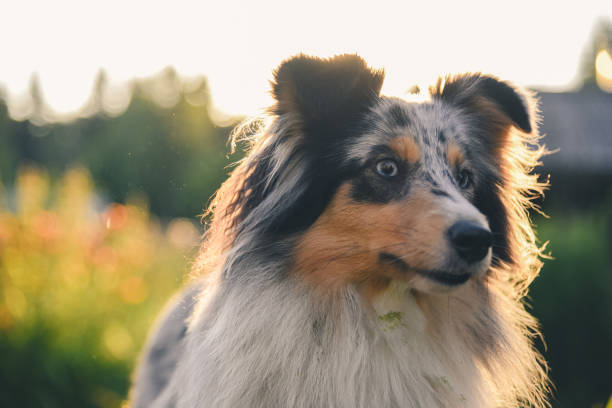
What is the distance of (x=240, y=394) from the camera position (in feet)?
8.27

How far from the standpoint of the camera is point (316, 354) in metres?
2.59

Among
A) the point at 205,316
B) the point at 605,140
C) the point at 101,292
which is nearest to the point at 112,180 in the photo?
the point at 101,292

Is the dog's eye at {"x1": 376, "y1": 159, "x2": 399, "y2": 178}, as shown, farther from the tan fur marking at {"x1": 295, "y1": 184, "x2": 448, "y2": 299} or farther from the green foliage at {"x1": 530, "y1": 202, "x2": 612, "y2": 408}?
the green foliage at {"x1": 530, "y1": 202, "x2": 612, "y2": 408}

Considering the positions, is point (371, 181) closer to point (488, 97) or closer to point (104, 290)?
point (488, 97)

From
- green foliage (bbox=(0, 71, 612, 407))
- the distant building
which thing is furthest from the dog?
the distant building

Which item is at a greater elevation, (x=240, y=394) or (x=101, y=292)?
(x=240, y=394)

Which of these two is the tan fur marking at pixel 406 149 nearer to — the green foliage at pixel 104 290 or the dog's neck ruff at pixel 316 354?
the dog's neck ruff at pixel 316 354

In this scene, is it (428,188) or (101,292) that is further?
(101,292)

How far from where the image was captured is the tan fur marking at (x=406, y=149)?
261 cm

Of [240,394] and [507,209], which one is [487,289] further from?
[240,394]

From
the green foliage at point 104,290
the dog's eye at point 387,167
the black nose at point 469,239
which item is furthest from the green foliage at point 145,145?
the black nose at point 469,239

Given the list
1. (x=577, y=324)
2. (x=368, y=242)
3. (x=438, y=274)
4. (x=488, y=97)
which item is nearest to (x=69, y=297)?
(x=368, y=242)

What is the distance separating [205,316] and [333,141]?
3.75ft

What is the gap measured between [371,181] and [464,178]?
59 cm
